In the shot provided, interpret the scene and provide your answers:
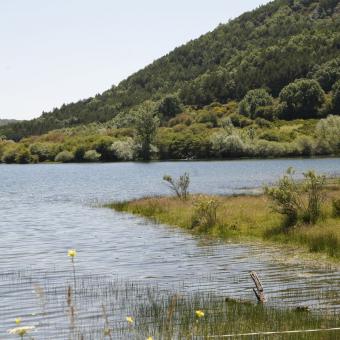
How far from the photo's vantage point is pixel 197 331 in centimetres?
1748

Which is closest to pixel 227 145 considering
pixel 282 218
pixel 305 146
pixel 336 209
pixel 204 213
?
pixel 305 146

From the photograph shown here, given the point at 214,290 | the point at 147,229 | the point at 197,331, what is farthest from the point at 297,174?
the point at 197,331

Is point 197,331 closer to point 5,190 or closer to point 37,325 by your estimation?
point 37,325

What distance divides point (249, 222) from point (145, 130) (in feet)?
462

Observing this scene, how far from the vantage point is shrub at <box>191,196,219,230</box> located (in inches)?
1570

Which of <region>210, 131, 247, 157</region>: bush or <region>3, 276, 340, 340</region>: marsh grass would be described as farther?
<region>210, 131, 247, 157</region>: bush

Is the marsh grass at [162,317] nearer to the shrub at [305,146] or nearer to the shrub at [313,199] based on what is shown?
the shrub at [313,199]

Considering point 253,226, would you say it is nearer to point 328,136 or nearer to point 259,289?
point 259,289

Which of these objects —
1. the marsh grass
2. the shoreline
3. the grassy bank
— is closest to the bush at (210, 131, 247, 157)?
the shoreline

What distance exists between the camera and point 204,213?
4125cm

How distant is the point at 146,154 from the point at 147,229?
140 m

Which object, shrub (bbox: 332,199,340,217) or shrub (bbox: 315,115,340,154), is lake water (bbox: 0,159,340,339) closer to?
shrub (bbox: 332,199,340,217)

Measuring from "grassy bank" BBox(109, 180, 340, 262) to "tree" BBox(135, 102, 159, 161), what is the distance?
12255 cm

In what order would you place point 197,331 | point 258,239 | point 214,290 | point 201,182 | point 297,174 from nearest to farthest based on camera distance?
point 197,331 → point 214,290 → point 258,239 → point 201,182 → point 297,174
